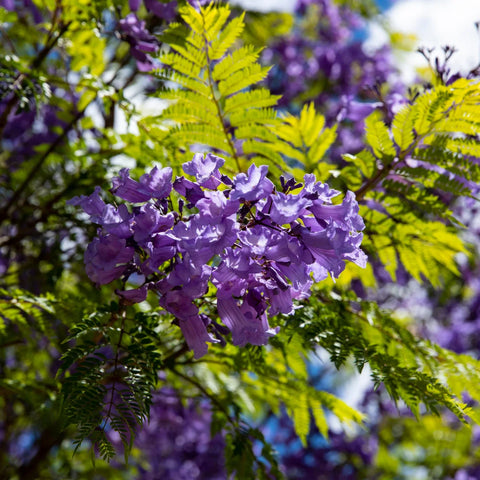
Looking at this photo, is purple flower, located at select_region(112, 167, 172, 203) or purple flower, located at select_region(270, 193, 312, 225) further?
purple flower, located at select_region(112, 167, 172, 203)

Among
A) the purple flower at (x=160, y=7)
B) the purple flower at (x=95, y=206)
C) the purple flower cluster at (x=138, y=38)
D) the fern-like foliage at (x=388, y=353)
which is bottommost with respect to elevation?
the fern-like foliage at (x=388, y=353)

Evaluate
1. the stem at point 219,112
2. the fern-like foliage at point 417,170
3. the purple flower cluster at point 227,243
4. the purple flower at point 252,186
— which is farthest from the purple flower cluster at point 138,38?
the purple flower at point 252,186

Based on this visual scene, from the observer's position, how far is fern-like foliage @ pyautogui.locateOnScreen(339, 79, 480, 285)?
175 centimetres

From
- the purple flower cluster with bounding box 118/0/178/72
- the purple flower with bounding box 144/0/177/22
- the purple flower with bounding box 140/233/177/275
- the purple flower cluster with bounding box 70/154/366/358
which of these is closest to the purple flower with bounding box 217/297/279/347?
the purple flower cluster with bounding box 70/154/366/358

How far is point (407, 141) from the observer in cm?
184

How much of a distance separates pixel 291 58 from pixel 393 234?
4.65 meters

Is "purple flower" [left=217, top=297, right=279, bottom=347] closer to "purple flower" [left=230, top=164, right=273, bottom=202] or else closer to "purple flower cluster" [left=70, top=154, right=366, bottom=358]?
"purple flower cluster" [left=70, top=154, right=366, bottom=358]

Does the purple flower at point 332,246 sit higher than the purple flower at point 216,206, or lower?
lower

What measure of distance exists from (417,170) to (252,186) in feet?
2.65

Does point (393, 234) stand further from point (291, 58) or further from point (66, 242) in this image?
point (291, 58)

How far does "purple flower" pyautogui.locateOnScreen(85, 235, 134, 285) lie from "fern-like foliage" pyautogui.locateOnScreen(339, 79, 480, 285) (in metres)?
0.89

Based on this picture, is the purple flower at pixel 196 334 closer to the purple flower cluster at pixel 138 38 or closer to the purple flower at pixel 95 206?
the purple flower at pixel 95 206

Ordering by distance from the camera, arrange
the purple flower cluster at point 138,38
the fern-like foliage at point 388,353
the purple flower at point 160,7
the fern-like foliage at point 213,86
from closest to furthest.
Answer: the fern-like foliage at point 388,353, the fern-like foliage at point 213,86, the purple flower cluster at point 138,38, the purple flower at point 160,7

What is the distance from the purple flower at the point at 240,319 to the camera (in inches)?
51.6
